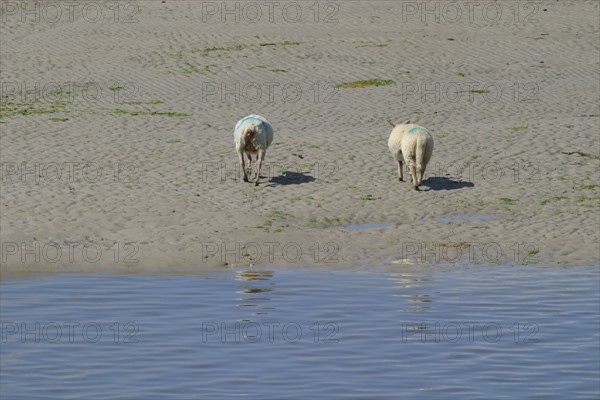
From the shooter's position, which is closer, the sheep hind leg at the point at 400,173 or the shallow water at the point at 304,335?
the shallow water at the point at 304,335

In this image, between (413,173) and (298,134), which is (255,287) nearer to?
(413,173)

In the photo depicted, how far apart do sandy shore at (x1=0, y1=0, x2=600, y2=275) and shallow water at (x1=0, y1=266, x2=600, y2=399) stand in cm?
173

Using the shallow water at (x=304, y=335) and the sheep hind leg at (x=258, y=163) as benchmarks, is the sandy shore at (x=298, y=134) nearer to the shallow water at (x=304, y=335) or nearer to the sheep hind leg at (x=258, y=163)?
the sheep hind leg at (x=258, y=163)

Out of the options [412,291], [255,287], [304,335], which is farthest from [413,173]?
[304,335]

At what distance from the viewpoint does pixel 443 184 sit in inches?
930

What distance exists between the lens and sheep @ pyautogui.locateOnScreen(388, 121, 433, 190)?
22703 mm

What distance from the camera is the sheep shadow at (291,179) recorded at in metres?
23.7

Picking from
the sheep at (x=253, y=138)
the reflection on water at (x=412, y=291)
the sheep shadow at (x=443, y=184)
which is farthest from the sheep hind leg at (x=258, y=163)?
the reflection on water at (x=412, y=291)

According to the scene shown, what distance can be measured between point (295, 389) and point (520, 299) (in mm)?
5218

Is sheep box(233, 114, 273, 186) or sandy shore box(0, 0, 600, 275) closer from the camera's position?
sandy shore box(0, 0, 600, 275)

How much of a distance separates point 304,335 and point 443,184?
1033 cm

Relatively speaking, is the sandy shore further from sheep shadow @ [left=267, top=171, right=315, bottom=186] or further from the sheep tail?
the sheep tail

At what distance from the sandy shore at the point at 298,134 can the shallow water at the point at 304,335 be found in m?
1.73

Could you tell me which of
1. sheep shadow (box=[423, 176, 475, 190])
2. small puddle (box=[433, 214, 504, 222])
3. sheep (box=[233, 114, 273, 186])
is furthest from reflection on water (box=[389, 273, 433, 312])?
sheep (box=[233, 114, 273, 186])
